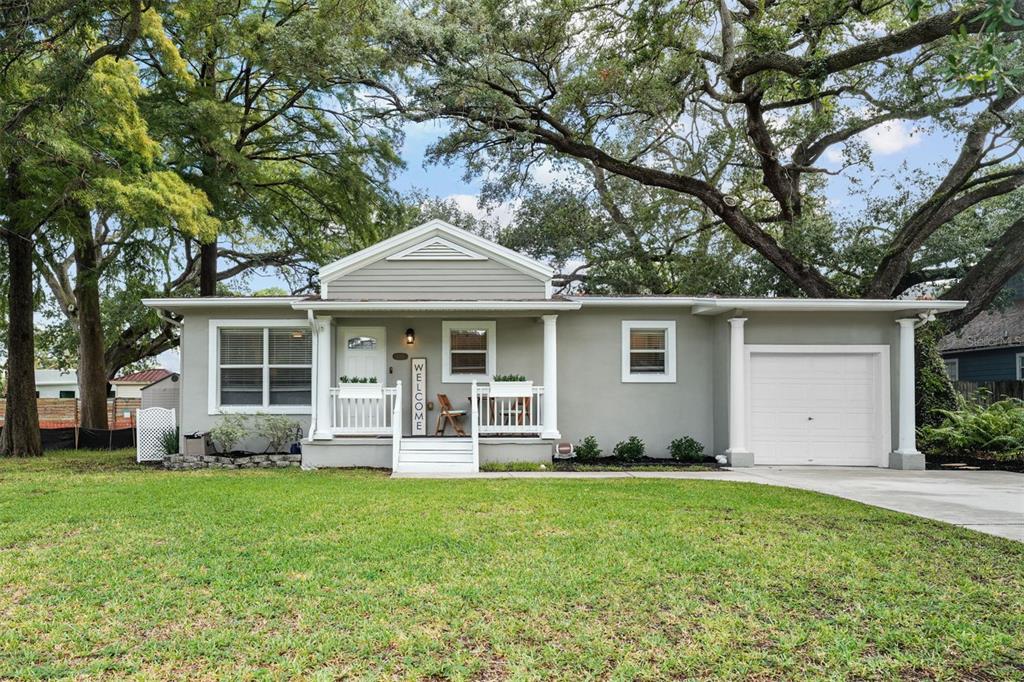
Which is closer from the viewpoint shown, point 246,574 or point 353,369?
point 246,574

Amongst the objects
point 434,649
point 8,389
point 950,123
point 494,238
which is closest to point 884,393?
point 950,123

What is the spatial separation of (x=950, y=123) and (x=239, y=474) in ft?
52.7

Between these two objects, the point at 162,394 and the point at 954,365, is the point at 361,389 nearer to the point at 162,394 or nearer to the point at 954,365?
the point at 162,394

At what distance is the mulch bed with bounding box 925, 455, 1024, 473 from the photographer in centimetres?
1142

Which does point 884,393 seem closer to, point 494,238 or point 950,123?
point 950,123

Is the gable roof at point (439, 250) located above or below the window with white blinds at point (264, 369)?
above

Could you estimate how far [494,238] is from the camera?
21.9 meters

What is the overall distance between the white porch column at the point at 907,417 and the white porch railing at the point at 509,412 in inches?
244

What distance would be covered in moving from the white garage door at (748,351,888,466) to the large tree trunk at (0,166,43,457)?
49.5 feet

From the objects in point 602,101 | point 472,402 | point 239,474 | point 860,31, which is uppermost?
point 860,31

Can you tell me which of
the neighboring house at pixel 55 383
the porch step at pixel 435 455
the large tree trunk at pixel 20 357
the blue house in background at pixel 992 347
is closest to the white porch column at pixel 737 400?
the porch step at pixel 435 455

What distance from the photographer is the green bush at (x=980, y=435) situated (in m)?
11.6

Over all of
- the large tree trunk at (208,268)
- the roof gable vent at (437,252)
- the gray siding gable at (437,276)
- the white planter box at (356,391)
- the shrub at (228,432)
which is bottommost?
the shrub at (228,432)

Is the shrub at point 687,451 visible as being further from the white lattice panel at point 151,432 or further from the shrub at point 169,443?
the white lattice panel at point 151,432
